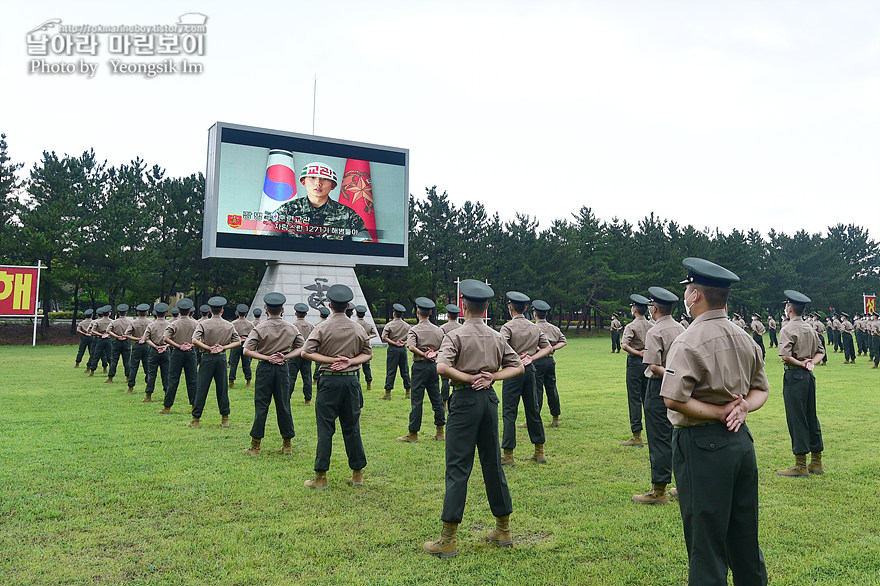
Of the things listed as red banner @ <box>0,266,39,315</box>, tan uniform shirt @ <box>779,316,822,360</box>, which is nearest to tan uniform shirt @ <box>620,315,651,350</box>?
tan uniform shirt @ <box>779,316,822,360</box>

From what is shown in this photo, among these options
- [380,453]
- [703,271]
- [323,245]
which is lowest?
[380,453]

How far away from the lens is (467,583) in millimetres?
4090

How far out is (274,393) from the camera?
8.15 metres

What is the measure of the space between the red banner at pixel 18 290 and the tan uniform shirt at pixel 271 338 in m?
27.7

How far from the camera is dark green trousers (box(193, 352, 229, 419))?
962 cm

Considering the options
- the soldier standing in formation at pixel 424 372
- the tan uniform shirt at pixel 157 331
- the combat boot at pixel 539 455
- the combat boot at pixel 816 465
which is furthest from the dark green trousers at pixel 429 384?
the tan uniform shirt at pixel 157 331

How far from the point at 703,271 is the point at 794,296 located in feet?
16.2

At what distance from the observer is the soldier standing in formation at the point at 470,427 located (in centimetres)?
464

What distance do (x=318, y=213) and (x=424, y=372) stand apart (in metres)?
22.8

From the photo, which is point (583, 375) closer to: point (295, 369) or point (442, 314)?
point (295, 369)

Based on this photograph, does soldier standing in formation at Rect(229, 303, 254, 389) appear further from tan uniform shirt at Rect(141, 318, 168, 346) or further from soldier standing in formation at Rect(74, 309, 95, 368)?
soldier standing in formation at Rect(74, 309, 95, 368)

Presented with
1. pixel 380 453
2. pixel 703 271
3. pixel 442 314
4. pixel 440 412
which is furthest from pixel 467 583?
pixel 442 314

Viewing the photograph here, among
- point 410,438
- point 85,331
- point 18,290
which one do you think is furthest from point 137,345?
point 18,290

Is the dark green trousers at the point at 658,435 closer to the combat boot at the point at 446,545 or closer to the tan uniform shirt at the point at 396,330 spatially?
the combat boot at the point at 446,545
